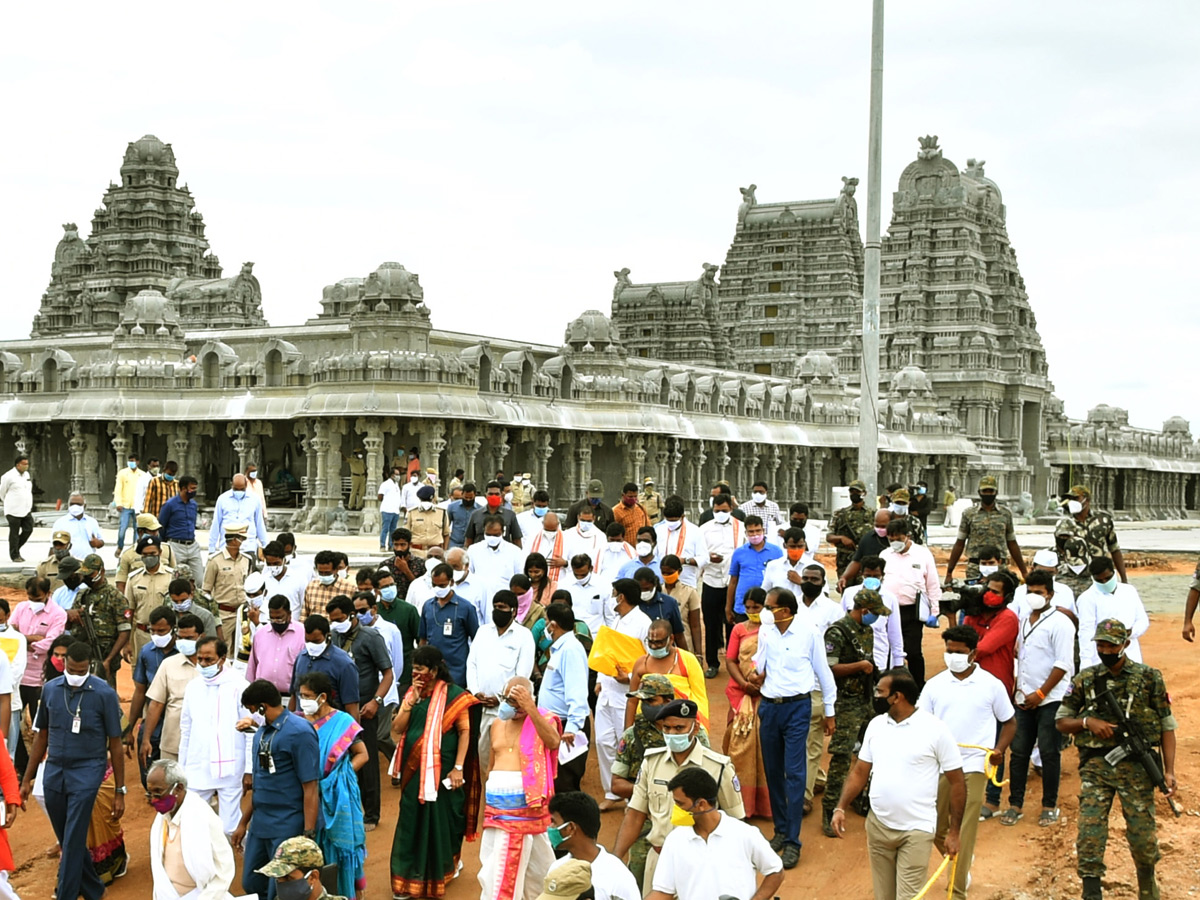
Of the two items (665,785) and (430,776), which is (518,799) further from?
(665,785)

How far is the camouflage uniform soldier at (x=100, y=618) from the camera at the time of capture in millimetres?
11133

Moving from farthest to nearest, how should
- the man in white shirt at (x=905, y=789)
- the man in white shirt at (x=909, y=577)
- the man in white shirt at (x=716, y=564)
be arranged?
the man in white shirt at (x=716, y=564)
the man in white shirt at (x=909, y=577)
the man in white shirt at (x=905, y=789)

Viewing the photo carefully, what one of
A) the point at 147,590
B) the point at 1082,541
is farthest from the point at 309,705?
the point at 1082,541

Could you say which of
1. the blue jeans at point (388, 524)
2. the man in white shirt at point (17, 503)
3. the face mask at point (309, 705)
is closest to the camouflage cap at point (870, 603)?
the face mask at point (309, 705)

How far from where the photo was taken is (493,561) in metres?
12.4

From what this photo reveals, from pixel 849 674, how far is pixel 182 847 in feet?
16.4

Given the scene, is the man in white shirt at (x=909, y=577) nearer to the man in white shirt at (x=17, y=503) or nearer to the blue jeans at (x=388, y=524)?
the blue jeans at (x=388, y=524)

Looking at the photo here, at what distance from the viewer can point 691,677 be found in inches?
341

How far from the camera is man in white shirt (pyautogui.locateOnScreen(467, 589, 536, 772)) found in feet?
30.6

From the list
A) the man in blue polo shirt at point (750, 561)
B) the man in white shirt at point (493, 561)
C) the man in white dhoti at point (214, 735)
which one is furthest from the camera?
the man in blue polo shirt at point (750, 561)

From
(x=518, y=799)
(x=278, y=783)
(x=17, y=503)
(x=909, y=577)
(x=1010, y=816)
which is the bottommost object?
(x=1010, y=816)

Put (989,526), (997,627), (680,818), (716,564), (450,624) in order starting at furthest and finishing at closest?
(716,564) → (989,526) → (450,624) → (997,627) → (680,818)

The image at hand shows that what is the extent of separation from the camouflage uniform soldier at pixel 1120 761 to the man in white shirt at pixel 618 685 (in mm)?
3084

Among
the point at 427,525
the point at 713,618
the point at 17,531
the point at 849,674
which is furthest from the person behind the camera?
the point at 17,531
